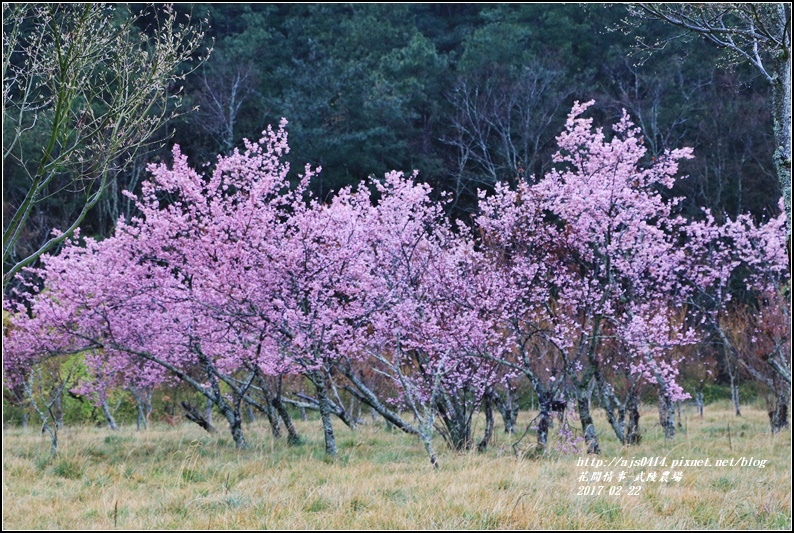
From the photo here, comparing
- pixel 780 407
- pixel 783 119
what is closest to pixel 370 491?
pixel 783 119

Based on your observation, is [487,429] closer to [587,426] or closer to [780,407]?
[587,426]

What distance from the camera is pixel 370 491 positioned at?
6875mm

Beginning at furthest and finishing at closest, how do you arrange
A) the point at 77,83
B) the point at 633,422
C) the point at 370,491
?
the point at 633,422, the point at 370,491, the point at 77,83

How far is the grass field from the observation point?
233 inches

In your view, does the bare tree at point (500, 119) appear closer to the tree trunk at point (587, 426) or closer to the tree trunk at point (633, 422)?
the tree trunk at point (633, 422)

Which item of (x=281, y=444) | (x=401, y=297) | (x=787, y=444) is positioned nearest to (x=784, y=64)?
(x=401, y=297)

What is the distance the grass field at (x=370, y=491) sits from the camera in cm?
591

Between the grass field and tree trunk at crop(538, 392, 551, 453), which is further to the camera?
tree trunk at crop(538, 392, 551, 453)

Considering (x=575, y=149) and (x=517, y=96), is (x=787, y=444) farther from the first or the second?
(x=517, y=96)

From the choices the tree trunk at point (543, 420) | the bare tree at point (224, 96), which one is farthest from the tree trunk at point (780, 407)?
the bare tree at point (224, 96)

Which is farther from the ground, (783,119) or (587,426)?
(783,119)

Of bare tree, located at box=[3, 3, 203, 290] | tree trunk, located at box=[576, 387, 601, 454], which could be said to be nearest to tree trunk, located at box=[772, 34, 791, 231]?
tree trunk, located at box=[576, 387, 601, 454]

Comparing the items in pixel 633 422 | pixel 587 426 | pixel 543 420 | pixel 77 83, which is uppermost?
pixel 77 83

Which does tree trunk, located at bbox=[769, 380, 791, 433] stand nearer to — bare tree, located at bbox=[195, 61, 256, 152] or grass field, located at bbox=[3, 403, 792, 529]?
grass field, located at bbox=[3, 403, 792, 529]
